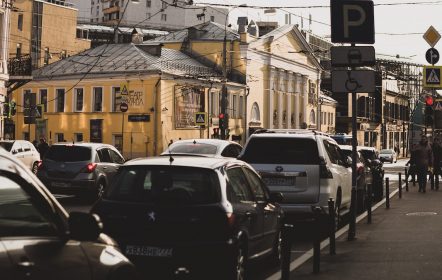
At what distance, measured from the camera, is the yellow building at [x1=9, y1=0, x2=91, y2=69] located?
8200cm

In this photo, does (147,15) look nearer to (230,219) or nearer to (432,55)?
(432,55)

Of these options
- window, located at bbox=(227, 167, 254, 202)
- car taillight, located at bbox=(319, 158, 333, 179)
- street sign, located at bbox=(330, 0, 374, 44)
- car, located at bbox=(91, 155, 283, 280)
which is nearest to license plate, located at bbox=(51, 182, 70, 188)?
car taillight, located at bbox=(319, 158, 333, 179)

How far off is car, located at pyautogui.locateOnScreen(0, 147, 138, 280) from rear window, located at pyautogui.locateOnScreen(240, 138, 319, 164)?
9.14 metres

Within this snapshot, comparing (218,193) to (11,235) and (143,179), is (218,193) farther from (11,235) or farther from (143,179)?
(11,235)

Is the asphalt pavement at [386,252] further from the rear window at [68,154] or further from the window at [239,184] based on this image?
the rear window at [68,154]

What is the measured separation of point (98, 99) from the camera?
61219 millimetres

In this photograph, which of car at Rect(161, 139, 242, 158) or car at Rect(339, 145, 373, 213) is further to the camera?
car at Rect(161, 139, 242, 158)

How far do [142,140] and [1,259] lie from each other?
176ft

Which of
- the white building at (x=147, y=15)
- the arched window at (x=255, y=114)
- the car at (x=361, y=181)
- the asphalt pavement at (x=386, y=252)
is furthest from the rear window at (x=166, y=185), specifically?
the white building at (x=147, y=15)

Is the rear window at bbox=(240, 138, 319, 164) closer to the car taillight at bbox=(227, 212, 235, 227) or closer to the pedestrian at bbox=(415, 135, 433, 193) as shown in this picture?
the car taillight at bbox=(227, 212, 235, 227)

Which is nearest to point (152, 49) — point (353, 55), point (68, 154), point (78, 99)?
point (78, 99)

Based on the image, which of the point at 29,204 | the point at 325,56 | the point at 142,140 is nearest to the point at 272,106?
the point at 142,140

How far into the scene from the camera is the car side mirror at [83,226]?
14.7 feet

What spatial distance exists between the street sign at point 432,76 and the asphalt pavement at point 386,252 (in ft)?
39.0
